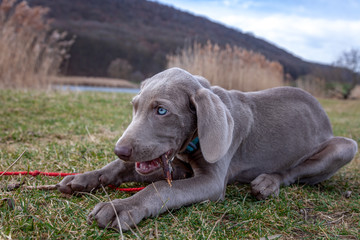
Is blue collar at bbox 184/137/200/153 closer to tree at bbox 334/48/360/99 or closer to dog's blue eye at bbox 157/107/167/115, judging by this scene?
dog's blue eye at bbox 157/107/167/115

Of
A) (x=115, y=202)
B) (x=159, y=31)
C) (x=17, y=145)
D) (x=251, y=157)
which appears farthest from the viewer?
(x=159, y=31)

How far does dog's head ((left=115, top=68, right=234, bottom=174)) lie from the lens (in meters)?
1.96

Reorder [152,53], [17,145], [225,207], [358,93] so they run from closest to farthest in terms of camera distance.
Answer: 1. [225,207]
2. [17,145]
3. [358,93]
4. [152,53]

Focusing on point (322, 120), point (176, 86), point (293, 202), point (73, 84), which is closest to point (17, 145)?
point (176, 86)

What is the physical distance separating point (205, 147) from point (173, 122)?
252mm

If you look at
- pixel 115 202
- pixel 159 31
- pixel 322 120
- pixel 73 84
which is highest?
pixel 159 31

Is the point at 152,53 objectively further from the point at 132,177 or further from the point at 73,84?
the point at 132,177

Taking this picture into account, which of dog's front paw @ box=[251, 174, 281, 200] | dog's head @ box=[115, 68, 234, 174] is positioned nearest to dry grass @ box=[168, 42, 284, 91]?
dog's front paw @ box=[251, 174, 281, 200]

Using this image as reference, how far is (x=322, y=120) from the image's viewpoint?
3.20 meters

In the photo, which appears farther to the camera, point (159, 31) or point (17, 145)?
point (159, 31)

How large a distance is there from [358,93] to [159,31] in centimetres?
2831

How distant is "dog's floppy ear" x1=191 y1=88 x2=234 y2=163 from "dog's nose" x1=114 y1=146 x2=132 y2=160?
18.0 inches

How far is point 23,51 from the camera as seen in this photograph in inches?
349

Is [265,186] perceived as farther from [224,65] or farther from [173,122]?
[224,65]
